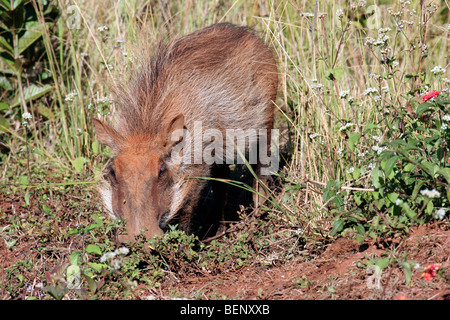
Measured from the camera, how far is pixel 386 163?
115 inches

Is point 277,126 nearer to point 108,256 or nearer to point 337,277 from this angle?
point 337,277

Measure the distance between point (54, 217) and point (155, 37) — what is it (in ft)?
7.67

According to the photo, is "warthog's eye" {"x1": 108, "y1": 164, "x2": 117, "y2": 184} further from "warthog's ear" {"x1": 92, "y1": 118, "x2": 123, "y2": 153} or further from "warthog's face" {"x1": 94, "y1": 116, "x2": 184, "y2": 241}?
"warthog's ear" {"x1": 92, "y1": 118, "x2": 123, "y2": 153}

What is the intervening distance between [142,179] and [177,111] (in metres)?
0.71

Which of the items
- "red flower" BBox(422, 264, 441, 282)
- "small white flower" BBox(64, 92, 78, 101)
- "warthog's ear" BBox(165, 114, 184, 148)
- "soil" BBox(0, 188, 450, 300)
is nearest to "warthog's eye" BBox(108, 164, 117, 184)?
"warthog's ear" BBox(165, 114, 184, 148)

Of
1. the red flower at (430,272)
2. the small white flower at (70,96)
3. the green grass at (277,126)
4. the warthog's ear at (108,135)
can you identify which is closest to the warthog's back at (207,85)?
the warthog's ear at (108,135)

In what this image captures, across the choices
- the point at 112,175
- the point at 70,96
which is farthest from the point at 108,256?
the point at 70,96

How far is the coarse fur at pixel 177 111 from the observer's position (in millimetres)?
3729

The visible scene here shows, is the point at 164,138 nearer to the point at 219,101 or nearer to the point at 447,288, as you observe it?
the point at 219,101

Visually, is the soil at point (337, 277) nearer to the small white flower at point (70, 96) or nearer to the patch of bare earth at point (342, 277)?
the patch of bare earth at point (342, 277)

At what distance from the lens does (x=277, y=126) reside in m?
5.77

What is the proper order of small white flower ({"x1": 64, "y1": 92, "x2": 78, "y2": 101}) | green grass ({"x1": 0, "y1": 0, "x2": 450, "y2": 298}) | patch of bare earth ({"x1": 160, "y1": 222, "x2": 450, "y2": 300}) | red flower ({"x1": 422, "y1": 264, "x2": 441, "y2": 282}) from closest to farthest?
red flower ({"x1": 422, "y1": 264, "x2": 441, "y2": 282}) → patch of bare earth ({"x1": 160, "y1": 222, "x2": 450, "y2": 300}) → green grass ({"x1": 0, "y1": 0, "x2": 450, "y2": 298}) → small white flower ({"x1": 64, "y1": 92, "x2": 78, "y2": 101})

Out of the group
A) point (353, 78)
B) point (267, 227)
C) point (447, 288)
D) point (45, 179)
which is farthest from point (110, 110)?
point (447, 288)

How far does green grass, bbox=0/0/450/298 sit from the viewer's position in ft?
11.8
